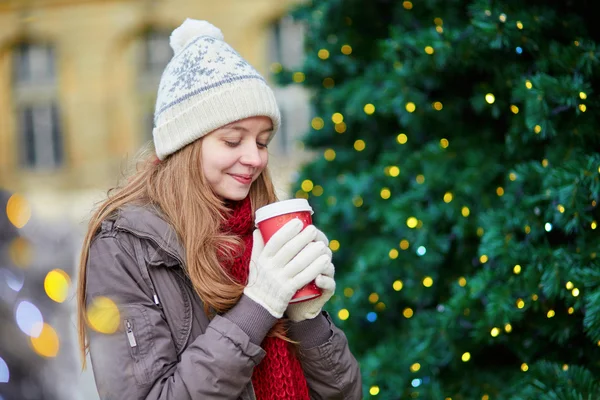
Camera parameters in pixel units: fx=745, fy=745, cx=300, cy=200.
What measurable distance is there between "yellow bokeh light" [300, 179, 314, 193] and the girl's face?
6.73 ft

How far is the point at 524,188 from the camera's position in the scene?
255 cm

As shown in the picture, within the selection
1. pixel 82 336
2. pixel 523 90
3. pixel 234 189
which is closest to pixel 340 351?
pixel 234 189

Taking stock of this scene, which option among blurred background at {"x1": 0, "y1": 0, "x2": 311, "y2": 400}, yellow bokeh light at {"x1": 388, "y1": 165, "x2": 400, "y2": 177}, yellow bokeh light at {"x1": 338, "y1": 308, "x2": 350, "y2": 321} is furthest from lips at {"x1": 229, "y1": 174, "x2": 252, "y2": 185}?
blurred background at {"x1": 0, "y1": 0, "x2": 311, "y2": 400}

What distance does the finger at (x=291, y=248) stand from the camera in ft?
5.01

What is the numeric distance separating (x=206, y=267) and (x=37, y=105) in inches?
498

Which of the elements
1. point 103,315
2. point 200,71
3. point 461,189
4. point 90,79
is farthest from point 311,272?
point 90,79

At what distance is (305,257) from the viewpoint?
153 cm

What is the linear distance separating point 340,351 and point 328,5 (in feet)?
7.17

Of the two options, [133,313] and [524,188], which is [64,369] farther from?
[524,188]

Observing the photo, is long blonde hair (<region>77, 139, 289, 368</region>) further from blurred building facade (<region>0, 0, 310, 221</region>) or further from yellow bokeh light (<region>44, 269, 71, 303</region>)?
blurred building facade (<region>0, 0, 310, 221</region>)

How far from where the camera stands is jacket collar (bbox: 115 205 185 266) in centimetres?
158

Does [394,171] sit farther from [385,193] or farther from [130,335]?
[130,335]

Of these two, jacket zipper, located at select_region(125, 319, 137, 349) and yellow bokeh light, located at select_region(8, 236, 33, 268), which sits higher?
jacket zipper, located at select_region(125, 319, 137, 349)

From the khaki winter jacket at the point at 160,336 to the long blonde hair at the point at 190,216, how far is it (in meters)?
0.04
